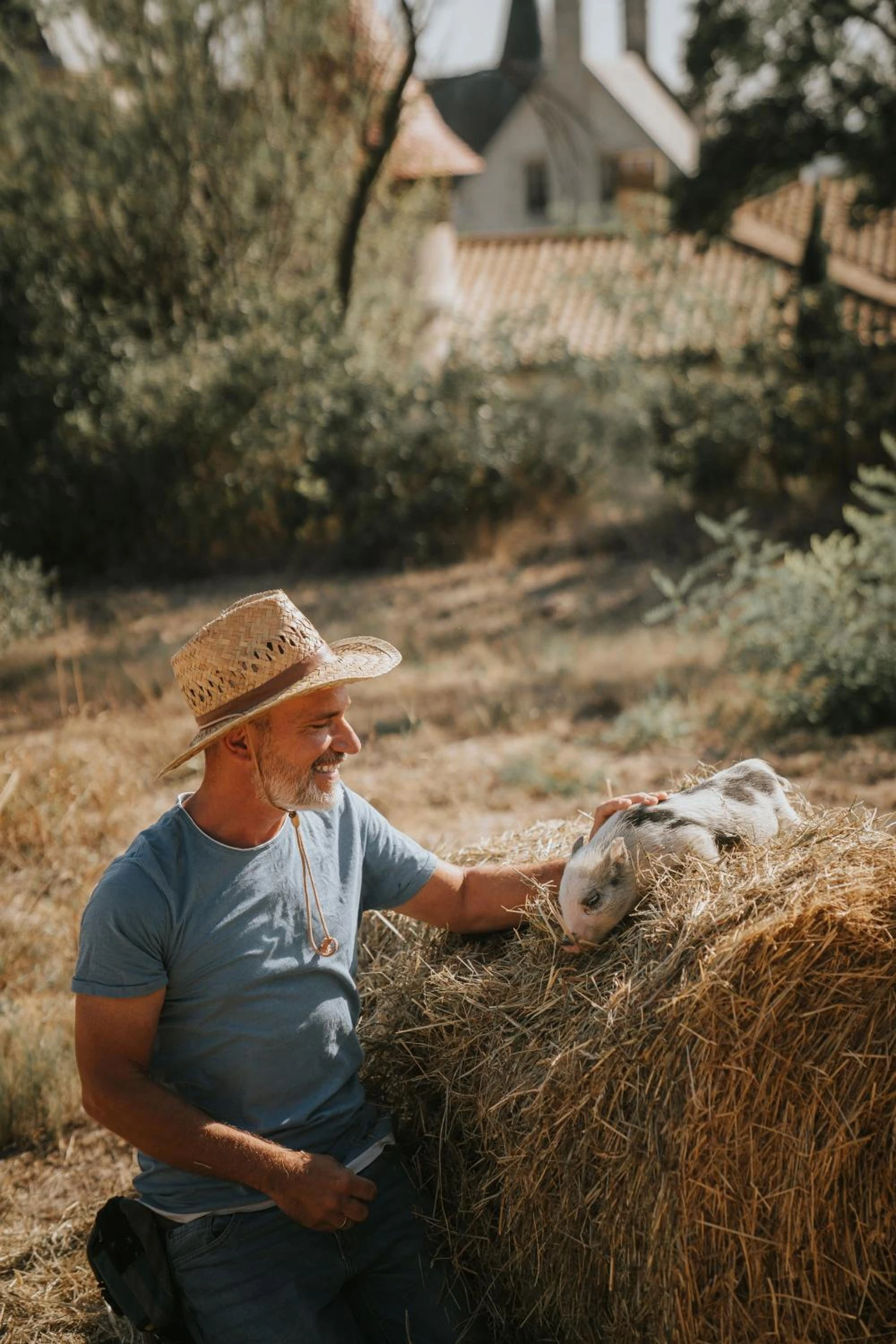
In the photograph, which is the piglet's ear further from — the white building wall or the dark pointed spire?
the dark pointed spire

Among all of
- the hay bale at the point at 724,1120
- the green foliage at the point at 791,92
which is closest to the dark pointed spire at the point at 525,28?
the green foliage at the point at 791,92

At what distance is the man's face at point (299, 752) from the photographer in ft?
9.23

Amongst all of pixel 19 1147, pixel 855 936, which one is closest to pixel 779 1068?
pixel 855 936

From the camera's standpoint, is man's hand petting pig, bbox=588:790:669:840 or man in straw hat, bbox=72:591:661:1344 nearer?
man in straw hat, bbox=72:591:661:1344

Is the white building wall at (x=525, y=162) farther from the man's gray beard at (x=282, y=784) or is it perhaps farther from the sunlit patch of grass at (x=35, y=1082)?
the man's gray beard at (x=282, y=784)

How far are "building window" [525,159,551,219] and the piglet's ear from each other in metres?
42.3

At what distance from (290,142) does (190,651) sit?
1426 centimetres

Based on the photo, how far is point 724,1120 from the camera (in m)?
2.50

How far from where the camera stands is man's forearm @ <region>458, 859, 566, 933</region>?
3.26m

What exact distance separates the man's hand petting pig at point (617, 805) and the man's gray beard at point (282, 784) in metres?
0.76

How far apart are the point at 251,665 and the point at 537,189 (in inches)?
1697

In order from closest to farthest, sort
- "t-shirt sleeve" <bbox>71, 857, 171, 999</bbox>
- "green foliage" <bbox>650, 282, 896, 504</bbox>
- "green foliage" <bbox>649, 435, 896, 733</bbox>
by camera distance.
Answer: "t-shirt sleeve" <bbox>71, 857, 171, 999</bbox>
"green foliage" <bbox>649, 435, 896, 733</bbox>
"green foliage" <bbox>650, 282, 896, 504</bbox>

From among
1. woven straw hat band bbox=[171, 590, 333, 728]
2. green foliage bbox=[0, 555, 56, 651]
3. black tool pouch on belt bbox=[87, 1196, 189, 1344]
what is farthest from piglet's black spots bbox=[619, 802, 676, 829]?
green foliage bbox=[0, 555, 56, 651]

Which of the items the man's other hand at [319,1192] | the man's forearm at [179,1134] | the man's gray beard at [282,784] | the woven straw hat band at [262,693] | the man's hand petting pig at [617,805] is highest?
the woven straw hat band at [262,693]
